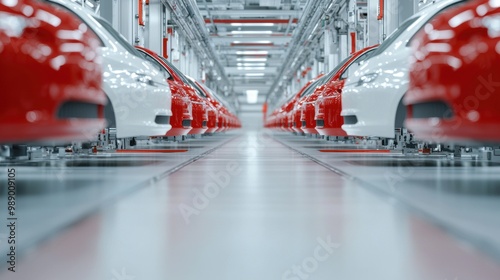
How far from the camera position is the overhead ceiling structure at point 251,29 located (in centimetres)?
2038

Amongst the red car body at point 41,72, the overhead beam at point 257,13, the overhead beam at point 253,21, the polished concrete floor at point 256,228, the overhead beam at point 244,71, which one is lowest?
the polished concrete floor at point 256,228

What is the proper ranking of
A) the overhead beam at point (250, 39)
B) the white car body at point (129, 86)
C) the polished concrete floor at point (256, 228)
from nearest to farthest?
the polished concrete floor at point (256, 228) < the white car body at point (129, 86) < the overhead beam at point (250, 39)

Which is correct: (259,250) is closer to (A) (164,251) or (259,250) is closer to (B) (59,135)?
(A) (164,251)

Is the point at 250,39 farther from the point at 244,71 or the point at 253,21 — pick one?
the point at 244,71

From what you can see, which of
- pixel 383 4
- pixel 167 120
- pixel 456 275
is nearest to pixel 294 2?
pixel 383 4

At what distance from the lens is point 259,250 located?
6.95ft

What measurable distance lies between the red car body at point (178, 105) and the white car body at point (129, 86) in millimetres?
544

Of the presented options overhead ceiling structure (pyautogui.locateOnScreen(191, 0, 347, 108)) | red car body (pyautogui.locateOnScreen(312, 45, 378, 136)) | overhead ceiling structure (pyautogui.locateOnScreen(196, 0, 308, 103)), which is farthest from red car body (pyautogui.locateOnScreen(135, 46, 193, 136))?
overhead ceiling structure (pyautogui.locateOnScreen(196, 0, 308, 103))

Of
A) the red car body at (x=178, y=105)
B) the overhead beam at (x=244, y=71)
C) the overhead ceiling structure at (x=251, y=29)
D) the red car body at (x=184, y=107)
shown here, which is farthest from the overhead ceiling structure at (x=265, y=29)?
the red car body at (x=178, y=105)

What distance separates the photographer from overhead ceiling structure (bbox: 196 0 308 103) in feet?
66.8

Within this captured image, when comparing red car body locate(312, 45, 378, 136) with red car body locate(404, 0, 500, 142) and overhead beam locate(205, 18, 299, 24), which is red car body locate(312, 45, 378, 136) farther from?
overhead beam locate(205, 18, 299, 24)

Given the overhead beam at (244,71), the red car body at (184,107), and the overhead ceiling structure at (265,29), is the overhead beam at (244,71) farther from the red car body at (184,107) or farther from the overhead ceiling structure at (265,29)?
the red car body at (184,107)

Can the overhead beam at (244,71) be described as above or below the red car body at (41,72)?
above

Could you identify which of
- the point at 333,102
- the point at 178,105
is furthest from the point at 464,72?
the point at 178,105
